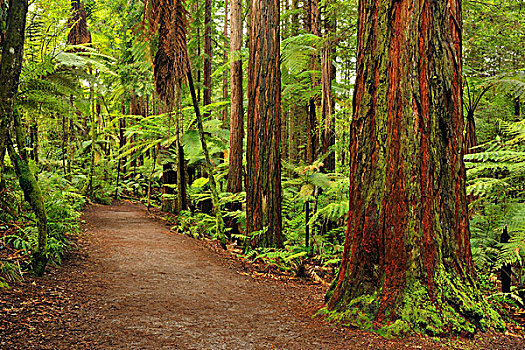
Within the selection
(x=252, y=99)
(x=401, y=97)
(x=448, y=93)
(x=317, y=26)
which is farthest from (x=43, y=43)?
(x=317, y=26)

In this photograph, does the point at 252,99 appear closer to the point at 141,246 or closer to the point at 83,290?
the point at 141,246

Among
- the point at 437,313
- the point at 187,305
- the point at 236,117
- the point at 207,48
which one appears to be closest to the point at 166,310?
the point at 187,305

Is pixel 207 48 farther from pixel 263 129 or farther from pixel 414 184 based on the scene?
pixel 414 184

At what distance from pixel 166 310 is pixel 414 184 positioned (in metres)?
2.54

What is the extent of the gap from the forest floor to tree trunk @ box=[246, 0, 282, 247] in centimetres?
99

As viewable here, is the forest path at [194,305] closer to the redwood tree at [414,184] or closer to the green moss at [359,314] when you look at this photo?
the green moss at [359,314]

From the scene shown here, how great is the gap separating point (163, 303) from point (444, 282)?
2619 mm

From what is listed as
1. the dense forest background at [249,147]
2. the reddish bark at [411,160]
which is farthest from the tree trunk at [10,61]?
the reddish bark at [411,160]

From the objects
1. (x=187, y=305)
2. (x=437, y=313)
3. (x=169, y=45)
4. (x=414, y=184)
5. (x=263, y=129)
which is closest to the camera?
(x=437, y=313)

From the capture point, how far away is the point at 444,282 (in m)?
2.84

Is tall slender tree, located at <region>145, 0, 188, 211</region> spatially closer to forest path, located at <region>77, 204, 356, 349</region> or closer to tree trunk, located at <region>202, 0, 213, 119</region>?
forest path, located at <region>77, 204, 356, 349</region>

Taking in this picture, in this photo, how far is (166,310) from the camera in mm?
3373

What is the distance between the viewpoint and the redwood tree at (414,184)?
2.84 m

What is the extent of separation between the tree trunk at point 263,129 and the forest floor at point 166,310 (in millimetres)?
988
